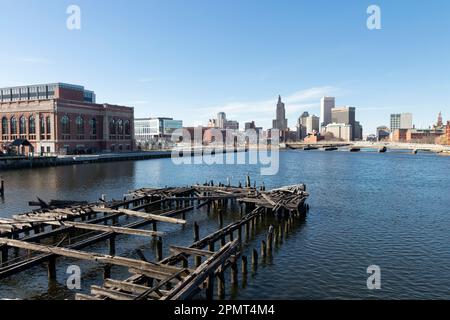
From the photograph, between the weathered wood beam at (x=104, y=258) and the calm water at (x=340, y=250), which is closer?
the weathered wood beam at (x=104, y=258)

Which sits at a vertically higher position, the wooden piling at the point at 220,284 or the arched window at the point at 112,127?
the arched window at the point at 112,127

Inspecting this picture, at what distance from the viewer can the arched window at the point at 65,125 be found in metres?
113

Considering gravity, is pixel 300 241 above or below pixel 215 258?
below

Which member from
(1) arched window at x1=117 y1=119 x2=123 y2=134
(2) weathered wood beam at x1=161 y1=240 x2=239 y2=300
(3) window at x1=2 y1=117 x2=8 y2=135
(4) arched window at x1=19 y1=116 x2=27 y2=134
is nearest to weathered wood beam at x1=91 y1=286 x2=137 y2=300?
(2) weathered wood beam at x1=161 y1=240 x2=239 y2=300

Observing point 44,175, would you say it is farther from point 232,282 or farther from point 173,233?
point 232,282

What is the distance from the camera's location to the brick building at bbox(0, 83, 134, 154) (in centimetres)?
11156

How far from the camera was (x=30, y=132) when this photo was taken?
114938 mm

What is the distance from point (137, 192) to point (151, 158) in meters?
91.7

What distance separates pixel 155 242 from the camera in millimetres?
28859

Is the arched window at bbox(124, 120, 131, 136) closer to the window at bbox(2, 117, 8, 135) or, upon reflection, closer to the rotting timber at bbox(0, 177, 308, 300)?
the window at bbox(2, 117, 8, 135)

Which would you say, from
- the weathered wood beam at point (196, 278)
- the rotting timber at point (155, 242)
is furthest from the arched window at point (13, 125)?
the weathered wood beam at point (196, 278)

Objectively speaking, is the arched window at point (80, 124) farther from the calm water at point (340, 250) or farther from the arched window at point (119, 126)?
the calm water at point (340, 250)
